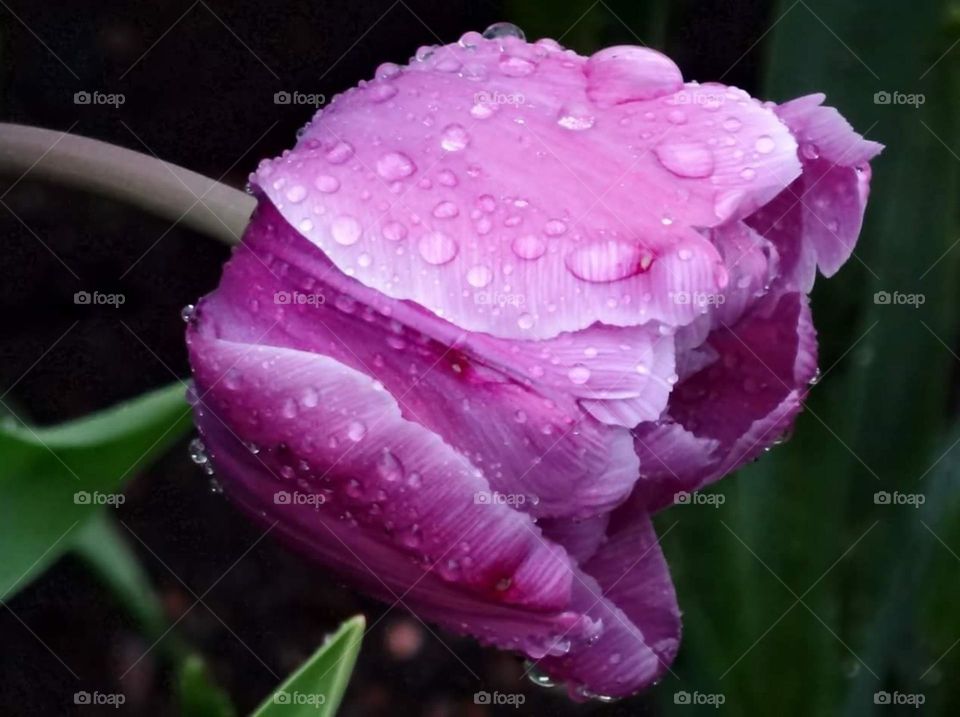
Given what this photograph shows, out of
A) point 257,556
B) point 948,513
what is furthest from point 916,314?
point 257,556

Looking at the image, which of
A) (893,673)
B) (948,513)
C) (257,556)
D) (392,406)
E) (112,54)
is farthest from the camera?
(257,556)

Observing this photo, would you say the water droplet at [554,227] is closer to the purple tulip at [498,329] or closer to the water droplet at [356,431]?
the purple tulip at [498,329]

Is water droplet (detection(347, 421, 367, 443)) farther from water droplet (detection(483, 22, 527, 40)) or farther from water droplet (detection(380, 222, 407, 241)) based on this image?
water droplet (detection(483, 22, 527, 40))

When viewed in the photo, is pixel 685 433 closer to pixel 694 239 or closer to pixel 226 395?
pixel 694 239

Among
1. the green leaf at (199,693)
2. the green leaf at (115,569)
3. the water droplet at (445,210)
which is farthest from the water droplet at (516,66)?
the green leaf at (115,569)

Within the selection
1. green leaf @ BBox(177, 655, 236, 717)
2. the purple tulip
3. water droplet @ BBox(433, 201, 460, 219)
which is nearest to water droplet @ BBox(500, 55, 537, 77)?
the purple tulip

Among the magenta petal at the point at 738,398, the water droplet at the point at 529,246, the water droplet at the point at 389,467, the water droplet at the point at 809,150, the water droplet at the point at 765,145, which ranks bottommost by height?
the magenta petal at the point at 738,398
